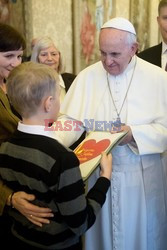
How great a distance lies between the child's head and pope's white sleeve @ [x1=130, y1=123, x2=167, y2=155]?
31.8 inches

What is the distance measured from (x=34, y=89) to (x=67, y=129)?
0.88m

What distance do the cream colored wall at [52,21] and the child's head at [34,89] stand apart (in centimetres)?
238

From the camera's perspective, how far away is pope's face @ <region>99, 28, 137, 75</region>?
6.42 ft

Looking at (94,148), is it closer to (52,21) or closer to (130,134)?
(130,134)

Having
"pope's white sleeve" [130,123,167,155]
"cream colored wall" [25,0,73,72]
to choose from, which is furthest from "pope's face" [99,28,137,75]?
"cream colored wall" [25,0,73,72]

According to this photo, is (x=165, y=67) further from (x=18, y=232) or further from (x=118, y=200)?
(x=18, y=232)

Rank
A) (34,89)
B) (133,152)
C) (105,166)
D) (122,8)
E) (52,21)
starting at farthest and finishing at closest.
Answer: (122,8) < (52,21) < (133,152) < (105,166) < (34,89)

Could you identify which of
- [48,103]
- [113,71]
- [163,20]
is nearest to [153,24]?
[163,20]

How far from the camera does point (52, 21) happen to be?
400 cm

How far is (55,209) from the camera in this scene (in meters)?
1.41

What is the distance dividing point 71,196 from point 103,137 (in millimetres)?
547

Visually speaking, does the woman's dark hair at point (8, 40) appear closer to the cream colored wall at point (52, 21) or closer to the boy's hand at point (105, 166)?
the boy's hand at point (105, 166)

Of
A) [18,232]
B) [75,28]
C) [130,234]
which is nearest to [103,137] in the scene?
[18,232]

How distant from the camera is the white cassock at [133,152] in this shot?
2123mm
